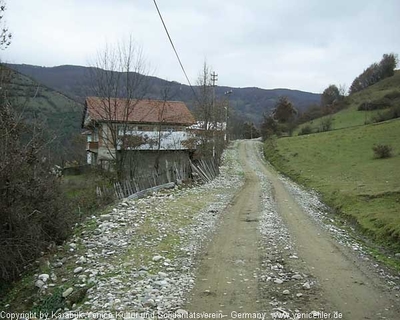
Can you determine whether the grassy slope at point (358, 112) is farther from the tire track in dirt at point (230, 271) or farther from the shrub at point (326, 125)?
the tire track in dirt at point (230, 271)

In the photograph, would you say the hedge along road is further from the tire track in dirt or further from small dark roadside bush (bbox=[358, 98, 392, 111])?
small dark roadside bush (bbox=[358, 98, 392, 111])

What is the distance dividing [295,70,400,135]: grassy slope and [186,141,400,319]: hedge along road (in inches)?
2259

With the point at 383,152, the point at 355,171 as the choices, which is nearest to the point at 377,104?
the point at 383,152

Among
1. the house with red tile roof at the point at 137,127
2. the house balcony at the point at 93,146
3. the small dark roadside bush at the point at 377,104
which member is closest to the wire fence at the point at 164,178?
the house with red tile roof at the point at 137,127

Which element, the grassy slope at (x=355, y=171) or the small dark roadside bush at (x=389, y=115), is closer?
the grassy slope at (x=355, y=171)

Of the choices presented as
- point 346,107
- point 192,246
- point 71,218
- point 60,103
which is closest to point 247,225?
point 192,246

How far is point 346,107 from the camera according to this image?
85.8 meters

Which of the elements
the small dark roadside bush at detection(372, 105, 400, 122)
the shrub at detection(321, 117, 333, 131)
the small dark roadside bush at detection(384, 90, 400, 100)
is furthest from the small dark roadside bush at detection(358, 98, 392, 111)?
the small dark roadside bush at detection(372, 105, 400, 122)

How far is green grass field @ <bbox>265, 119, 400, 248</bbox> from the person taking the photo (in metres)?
14.2

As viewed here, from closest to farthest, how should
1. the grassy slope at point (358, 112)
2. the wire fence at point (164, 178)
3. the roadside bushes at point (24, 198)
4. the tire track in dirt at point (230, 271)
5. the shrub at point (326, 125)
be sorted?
the tire track in dirt at point (230, 271), the roadside bushes at point (24, 198), the wire fence at point (164, 178), the shrub at point (326, 125), the grassy slope at point (358, 112)

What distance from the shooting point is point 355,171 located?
29.6 meters

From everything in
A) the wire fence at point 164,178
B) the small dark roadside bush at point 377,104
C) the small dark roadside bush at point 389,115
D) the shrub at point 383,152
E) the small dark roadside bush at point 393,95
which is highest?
the small dark roadside bush at point 393,95

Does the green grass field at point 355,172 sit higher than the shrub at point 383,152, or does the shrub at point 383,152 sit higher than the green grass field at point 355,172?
the shrub at point 383,152

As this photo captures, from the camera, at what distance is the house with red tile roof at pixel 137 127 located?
23312 millimetres
